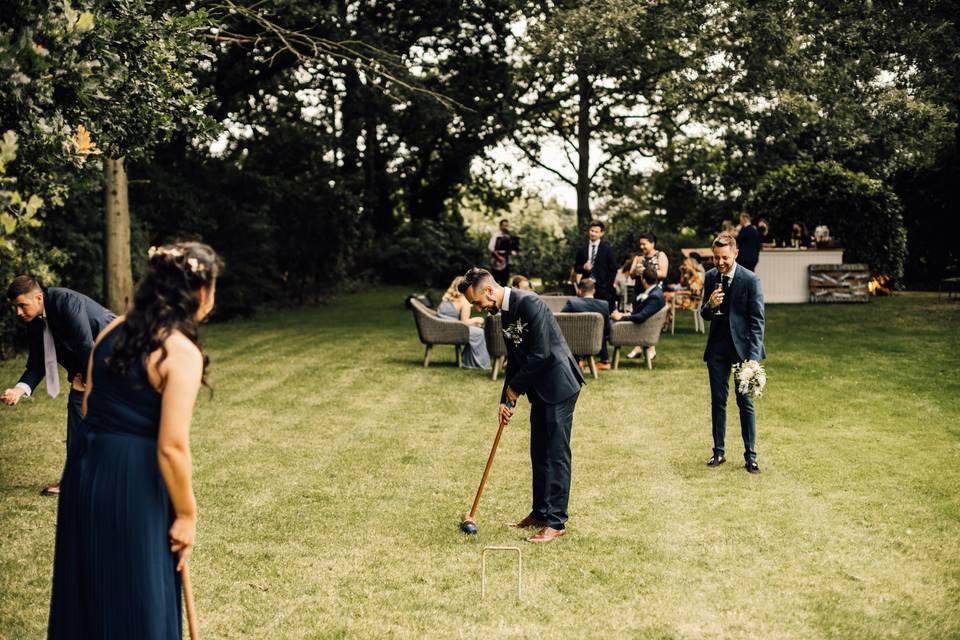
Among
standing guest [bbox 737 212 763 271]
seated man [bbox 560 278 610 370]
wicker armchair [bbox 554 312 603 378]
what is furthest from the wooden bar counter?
wicker armchair [bbox 554 312 603 378]

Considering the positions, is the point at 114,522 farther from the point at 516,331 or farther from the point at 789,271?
the point at 789,271

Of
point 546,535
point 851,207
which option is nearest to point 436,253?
point 851,207

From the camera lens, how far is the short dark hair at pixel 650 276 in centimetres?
1305

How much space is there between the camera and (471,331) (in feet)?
44.2

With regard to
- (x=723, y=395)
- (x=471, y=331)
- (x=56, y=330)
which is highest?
(x=56, y=330)

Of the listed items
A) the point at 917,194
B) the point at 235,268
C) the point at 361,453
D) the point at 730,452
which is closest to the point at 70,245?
the point at 235,268

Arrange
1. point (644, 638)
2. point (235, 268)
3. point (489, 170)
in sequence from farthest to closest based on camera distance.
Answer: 1. point (489, 170)
2. point (235, 268)
3. point (644, 638)

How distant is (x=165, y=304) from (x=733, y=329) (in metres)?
5.60

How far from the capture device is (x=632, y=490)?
291 inches

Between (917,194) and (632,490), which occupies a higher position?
(917,194)

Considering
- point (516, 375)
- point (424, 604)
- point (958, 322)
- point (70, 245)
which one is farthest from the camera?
point (958, 322)

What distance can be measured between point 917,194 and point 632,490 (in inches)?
911

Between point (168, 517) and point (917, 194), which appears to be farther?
point (917, 194)

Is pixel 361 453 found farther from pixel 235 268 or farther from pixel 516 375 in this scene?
pixel 235 268
